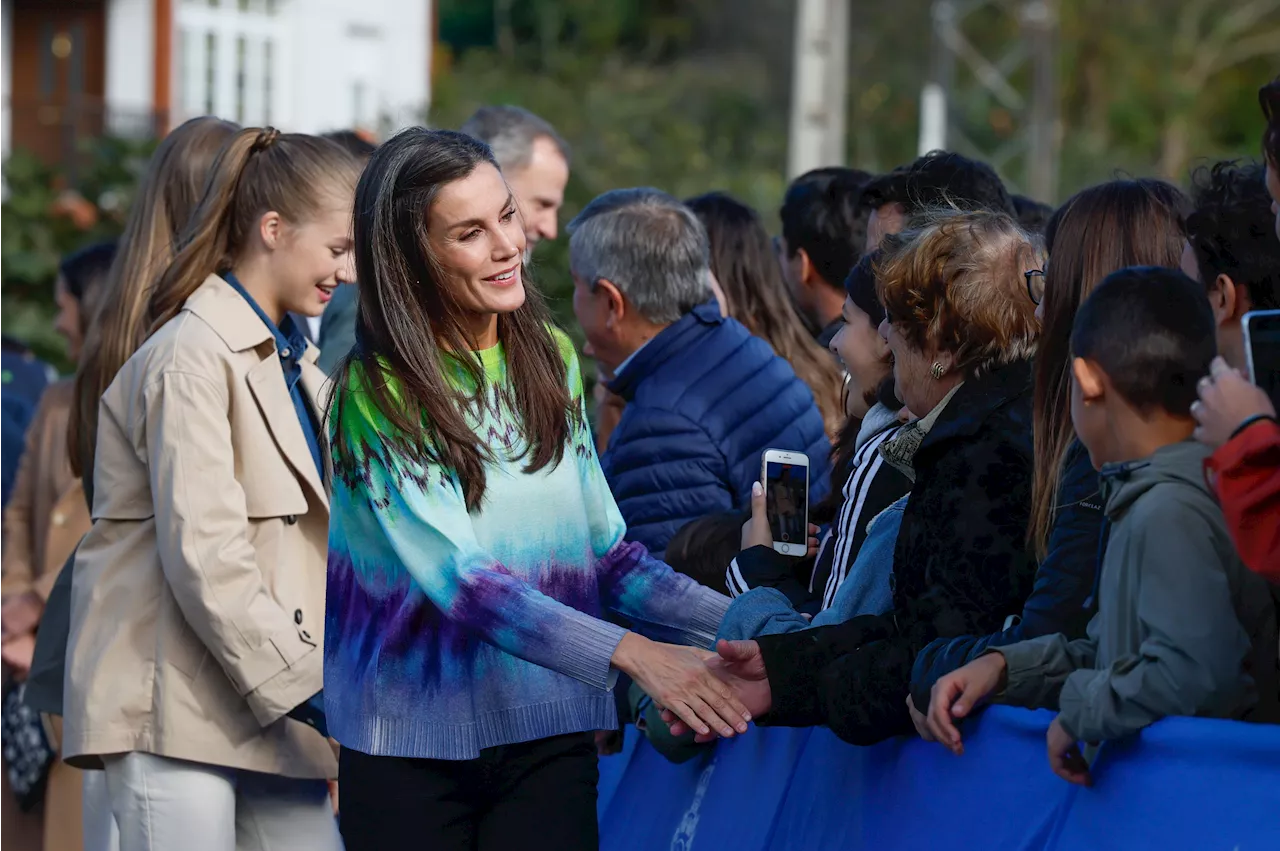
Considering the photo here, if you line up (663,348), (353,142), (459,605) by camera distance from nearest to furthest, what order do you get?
(459,605), (663,348), (353,142)

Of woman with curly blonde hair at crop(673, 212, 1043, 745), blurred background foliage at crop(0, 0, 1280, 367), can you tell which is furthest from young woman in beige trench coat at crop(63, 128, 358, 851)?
blurred background foliage at crop(0, 0, 1280, 367)

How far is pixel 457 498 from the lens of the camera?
3818 millimetres

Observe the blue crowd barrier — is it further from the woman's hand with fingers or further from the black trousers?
the black trousers

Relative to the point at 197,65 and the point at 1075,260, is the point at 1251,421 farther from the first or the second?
the point at 197,65

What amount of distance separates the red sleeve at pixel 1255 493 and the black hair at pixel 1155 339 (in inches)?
9.8

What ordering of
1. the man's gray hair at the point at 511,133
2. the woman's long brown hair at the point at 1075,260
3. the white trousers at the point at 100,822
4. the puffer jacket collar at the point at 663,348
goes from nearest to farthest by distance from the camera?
1. the woman's long brown hair at the point at 1075,260
2. the white trousers at the point at 100,822
3. the puffer jacket collar at the point at 663,348
4. the man's gray hair at the point at 511,133

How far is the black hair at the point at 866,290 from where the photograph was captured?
4.31 m

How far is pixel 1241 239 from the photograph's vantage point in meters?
3.63

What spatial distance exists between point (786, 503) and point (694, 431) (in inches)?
36.8

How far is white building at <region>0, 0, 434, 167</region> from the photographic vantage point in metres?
24.8

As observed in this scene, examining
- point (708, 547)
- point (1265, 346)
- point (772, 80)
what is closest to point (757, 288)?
point (708, 547)

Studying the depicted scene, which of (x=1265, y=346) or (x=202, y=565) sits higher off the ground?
(x=1265, y=346)

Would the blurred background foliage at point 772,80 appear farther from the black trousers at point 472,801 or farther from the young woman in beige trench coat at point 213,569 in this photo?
the black trousers at point 472,801

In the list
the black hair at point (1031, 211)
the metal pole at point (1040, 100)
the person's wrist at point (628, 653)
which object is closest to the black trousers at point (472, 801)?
the person's wrist at point (628, 653)
